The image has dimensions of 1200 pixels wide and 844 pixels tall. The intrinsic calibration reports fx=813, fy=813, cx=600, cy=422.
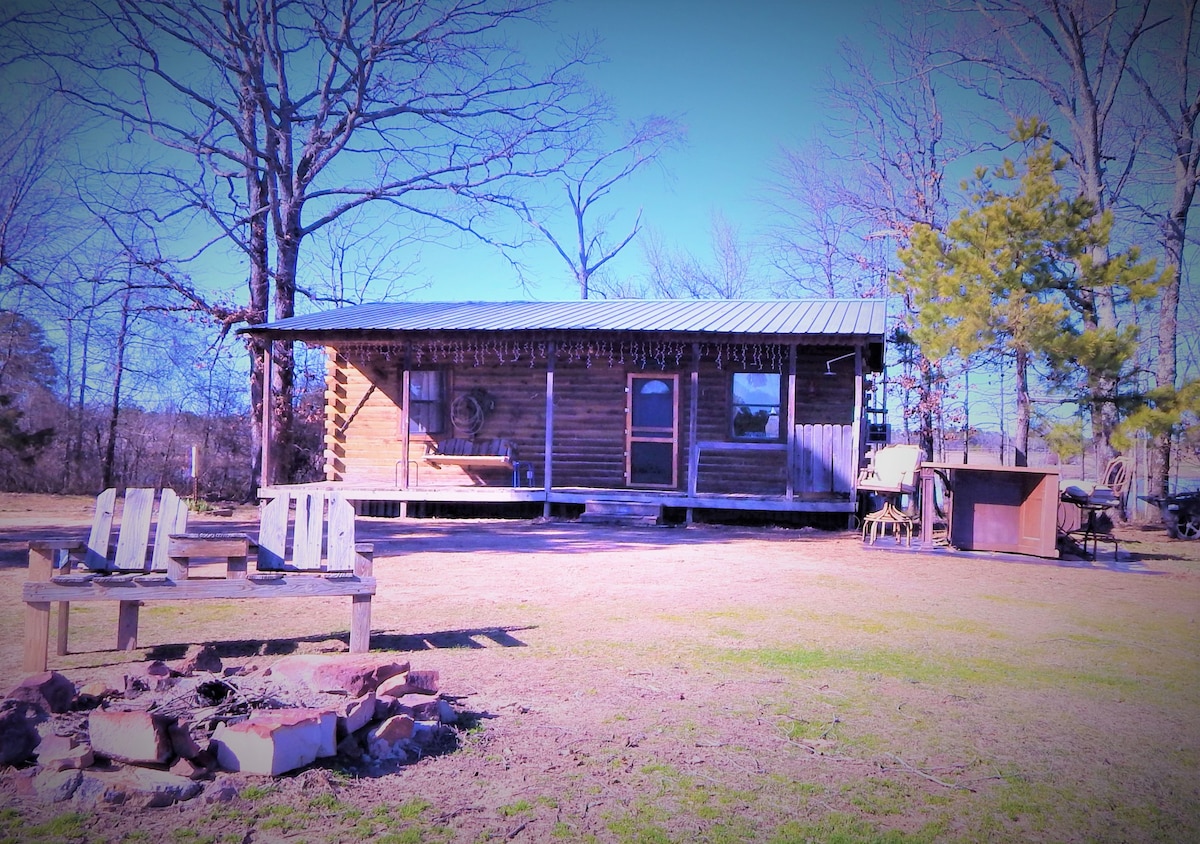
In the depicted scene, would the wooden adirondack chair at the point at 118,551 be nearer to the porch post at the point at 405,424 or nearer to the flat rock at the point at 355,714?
the flat rock at the point at 355,714

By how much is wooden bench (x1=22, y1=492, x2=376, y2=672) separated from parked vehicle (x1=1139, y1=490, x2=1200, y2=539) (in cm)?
1481

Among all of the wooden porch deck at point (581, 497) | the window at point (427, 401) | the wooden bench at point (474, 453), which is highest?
the window at point (427, 401)

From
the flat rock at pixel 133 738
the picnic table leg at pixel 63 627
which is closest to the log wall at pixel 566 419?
the picnic table leg at pixel 63 627

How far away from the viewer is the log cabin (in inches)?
594

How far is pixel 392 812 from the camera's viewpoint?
10.5 ft

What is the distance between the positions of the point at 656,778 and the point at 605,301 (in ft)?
58.2

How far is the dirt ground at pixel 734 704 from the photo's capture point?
3.17m

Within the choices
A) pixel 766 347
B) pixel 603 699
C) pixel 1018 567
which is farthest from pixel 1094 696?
pixel 766 347

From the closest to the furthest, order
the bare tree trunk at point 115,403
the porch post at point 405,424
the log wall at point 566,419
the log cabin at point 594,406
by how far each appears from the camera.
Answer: the log cabin at point 594,406 → the porch post at point 405,424 → the log wall at point 566,419 → the bare tree trunk at point 115,403

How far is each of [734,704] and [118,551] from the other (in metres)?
4.26

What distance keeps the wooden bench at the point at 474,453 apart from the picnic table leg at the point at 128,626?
36.1 feet

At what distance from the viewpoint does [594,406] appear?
683 inches

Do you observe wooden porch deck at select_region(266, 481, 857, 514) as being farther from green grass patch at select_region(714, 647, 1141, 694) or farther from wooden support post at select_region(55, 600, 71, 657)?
wooden support post at select_region(55, 600, 71, 657)

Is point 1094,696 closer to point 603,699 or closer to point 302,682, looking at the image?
point 603,699
